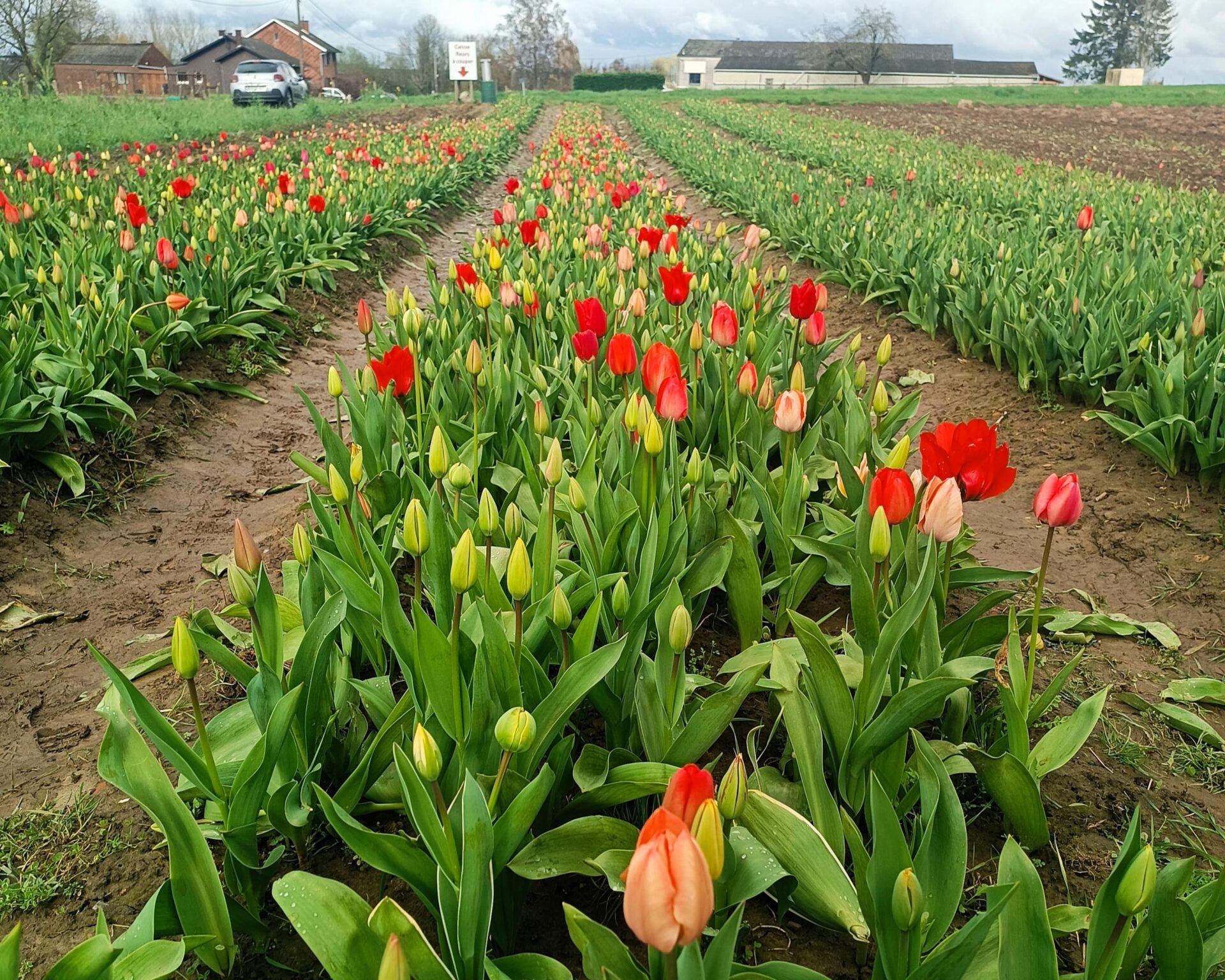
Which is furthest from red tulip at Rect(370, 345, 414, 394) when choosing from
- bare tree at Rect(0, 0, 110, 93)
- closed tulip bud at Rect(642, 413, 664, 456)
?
bare tree at Rect(0, 0, 110, 93)

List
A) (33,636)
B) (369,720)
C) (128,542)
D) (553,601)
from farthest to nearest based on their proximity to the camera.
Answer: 1. (128,542)
2. (33,636)
3. (369,720)
4. (553,601)

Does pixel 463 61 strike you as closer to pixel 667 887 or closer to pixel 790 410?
pixel 790 410

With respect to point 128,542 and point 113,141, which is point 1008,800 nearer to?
point 128,542

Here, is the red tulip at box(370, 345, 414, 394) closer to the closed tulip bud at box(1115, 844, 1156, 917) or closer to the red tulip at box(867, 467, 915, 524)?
the red tulip at box(867, 467, 915, 524)

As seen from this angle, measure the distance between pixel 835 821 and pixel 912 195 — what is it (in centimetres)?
980

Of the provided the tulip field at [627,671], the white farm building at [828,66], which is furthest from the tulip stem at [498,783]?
the white farm building at [828,66]

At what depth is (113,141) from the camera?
41.1ft

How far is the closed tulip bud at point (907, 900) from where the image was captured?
1.09 metres

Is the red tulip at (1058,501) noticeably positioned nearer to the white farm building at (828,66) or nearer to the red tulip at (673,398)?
the red tulip at (673,398)

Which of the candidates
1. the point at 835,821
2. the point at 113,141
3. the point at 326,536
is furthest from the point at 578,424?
the point at 113,141

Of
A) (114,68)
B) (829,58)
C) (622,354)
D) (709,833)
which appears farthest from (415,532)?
(829,58)

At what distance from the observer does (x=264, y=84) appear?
92.4 ft

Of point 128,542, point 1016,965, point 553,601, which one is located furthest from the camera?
point 128,542

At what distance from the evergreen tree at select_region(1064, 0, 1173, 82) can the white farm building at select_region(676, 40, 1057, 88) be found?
4.49 meters
